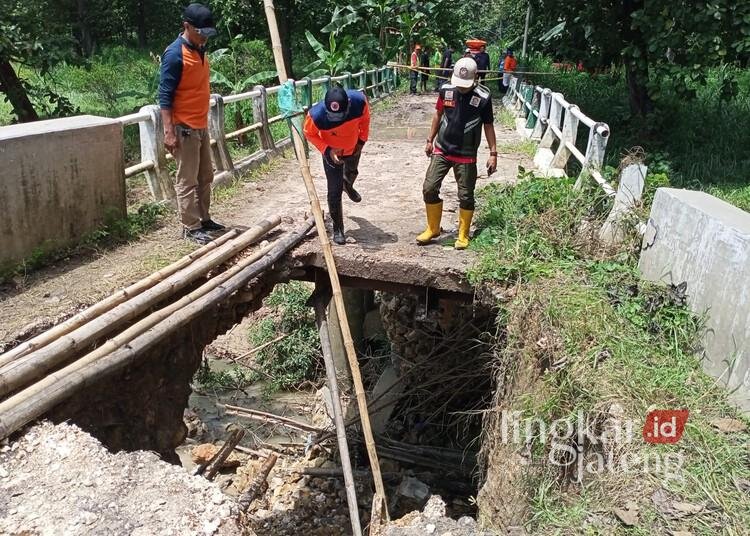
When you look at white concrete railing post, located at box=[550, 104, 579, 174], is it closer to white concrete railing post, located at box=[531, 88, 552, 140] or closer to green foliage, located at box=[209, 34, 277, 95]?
white concrete railing post, located at box=[531, 88, 552, 140]

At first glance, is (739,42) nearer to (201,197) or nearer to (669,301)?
(669,301)

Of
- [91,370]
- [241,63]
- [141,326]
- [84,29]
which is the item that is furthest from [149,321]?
[84,29]

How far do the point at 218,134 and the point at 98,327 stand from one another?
13.7 feet

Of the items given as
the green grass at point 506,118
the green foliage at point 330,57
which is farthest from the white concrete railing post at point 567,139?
the green foliage at point 330,57

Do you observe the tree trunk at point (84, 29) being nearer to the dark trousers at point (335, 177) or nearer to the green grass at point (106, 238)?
the green grass at point (106, 238)

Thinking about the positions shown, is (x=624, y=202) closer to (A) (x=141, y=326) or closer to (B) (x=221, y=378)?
(A) (x=141, y=326)

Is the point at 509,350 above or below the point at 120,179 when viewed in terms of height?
below

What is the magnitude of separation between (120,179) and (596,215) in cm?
426

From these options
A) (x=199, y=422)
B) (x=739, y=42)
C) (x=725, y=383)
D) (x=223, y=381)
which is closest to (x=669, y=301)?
(x=725, y=383)

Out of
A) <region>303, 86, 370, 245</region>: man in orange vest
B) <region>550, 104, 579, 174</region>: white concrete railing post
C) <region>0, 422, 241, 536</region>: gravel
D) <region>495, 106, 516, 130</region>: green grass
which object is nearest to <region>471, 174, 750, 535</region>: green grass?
<region>303, 86, 370, 245</region>: man in orange vest

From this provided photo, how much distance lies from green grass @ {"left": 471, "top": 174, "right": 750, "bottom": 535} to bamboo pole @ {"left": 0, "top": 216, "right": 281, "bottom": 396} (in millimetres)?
2103

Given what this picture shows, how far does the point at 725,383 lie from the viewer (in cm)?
372

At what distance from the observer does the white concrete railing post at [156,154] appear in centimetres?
646

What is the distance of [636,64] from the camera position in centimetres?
982
